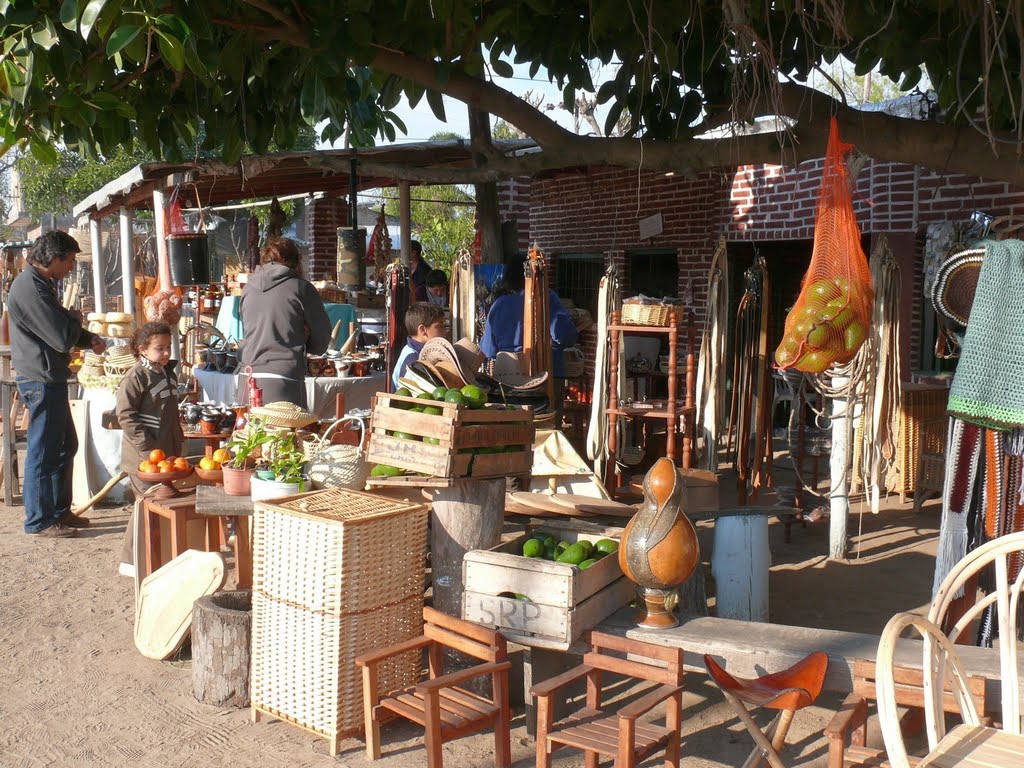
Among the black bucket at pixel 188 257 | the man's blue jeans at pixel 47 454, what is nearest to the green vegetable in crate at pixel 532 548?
the man's blue jeans at pixel 47 454

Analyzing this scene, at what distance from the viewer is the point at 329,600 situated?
3.75m

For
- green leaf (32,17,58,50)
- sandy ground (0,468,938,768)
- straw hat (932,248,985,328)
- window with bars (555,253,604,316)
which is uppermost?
green leaf (32,17,58,50)

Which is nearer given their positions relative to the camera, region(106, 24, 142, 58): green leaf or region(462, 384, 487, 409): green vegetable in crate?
region(106, 24, 142, 58): green leaf

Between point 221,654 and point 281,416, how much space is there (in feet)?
4.50

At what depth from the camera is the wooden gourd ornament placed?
343 cm

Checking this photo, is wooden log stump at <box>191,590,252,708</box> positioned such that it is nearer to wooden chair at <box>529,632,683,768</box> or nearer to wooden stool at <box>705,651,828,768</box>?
wooden chair at <box>529,632,683,768</box>

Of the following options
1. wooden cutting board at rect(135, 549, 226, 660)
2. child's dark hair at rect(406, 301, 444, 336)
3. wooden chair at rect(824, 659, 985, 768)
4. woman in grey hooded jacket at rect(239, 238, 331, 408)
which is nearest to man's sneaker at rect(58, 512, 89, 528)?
woman in grey hooded jacket at rect(239, 238, 331, 408)

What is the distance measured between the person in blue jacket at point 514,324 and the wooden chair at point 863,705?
14.5ft

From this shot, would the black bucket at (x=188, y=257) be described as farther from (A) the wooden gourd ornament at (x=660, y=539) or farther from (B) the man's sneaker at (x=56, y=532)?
(A) the wooden gourd ornament at (x=660, y=539)

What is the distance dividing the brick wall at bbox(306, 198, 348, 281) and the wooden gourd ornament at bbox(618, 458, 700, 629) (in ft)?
38.4

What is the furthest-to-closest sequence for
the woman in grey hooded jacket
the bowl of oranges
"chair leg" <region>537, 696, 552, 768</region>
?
1. the woman in grey hooded jacket
2. the bowl of oranges
3. "chair leg" <region>537, 696, 552, 768</region>

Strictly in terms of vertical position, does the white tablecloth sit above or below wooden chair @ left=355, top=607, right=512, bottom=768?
above

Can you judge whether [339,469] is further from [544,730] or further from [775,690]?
[775,690]

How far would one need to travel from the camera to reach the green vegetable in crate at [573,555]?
384 centimetres
